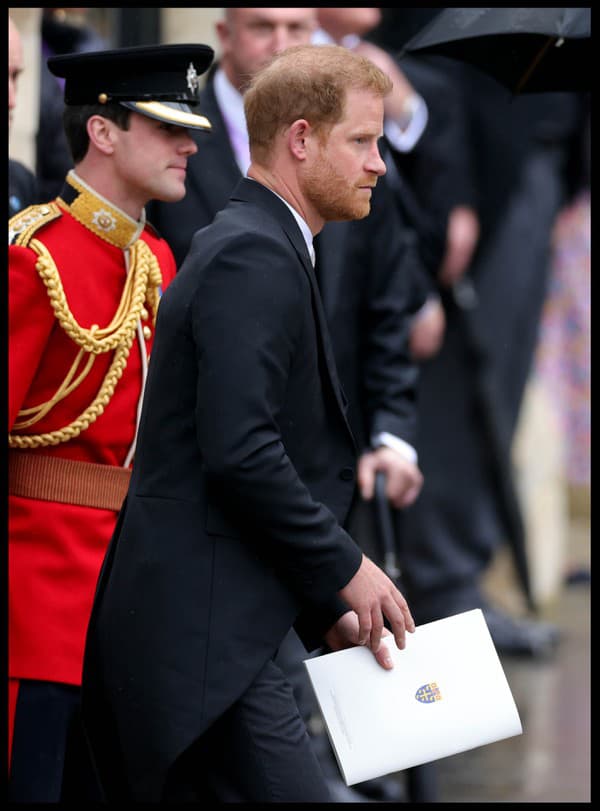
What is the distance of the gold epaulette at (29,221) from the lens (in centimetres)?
362

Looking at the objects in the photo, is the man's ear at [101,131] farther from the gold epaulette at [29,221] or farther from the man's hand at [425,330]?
the man's hand at [425,330]

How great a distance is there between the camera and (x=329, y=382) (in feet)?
10.5

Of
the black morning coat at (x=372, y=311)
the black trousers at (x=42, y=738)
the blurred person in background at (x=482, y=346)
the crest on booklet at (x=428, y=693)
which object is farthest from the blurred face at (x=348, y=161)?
the blurred person in background at (x=482, y=346)

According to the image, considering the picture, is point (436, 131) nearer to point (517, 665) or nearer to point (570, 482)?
point (517, 665)

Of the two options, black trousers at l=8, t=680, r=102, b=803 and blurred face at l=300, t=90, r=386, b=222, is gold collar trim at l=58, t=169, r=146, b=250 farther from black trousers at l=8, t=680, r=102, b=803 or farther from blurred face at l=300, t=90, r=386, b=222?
black trousers at l=8, t=680, r=102, b=803

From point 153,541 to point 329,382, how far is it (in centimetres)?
41

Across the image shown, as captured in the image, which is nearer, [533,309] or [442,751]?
[442,751]

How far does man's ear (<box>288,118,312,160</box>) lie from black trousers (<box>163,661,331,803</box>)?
2.94 ft

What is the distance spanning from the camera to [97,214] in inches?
146

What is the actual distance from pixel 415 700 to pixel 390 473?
171 centimetres

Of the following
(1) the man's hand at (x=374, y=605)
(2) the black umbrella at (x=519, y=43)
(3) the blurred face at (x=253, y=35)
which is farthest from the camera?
(3) the blurred face at (x=253, y=35)

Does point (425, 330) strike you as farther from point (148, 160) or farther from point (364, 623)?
point (364, 623)

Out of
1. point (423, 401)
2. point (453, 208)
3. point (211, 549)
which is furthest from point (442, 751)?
point (423, 401)

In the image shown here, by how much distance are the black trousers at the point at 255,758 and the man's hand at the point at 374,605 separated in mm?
186
